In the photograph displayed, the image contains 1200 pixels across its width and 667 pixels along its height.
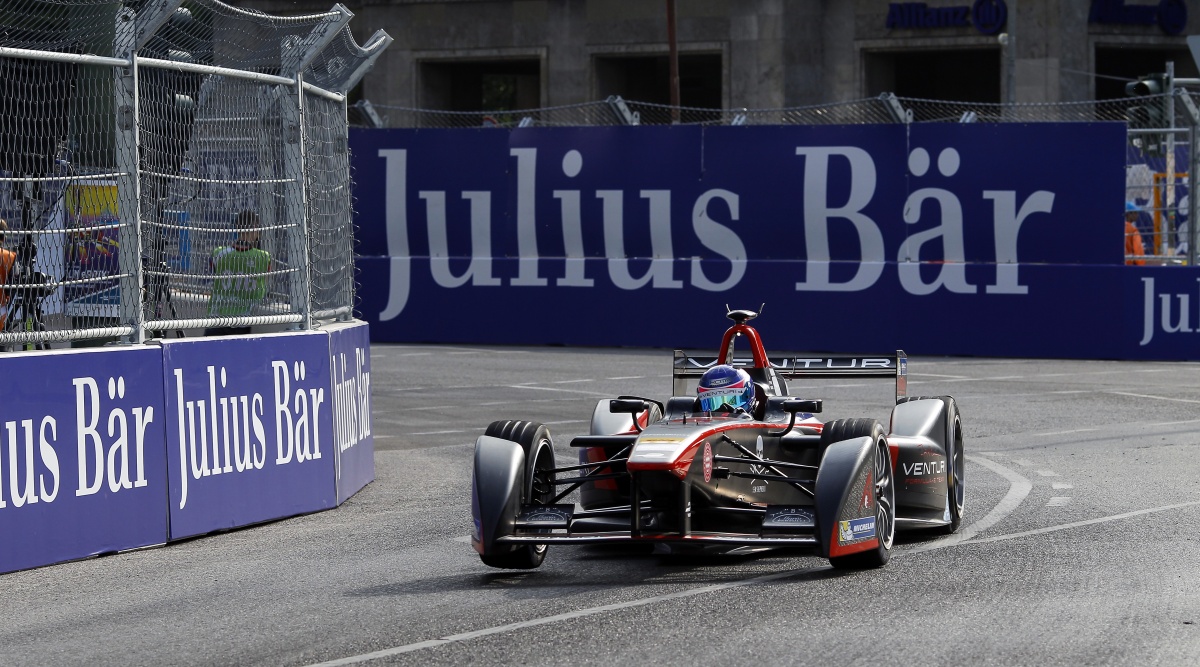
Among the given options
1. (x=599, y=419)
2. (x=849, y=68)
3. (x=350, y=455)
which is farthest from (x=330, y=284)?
(x=849, y=68)

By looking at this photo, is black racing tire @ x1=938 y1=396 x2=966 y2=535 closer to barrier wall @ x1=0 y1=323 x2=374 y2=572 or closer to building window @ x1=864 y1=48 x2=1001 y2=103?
barrier wall @ x1=0 y1=323 x2=374 y2=572

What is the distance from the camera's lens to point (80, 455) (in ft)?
29.2

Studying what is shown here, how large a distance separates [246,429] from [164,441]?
2.42 ft

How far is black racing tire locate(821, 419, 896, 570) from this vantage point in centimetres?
802

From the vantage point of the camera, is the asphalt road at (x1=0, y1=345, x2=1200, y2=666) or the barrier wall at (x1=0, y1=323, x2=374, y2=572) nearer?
the asphalt road at (x1=0, y1=345, x2=1200, y2=666)

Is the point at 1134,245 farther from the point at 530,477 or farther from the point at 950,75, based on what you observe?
the point at 950,75

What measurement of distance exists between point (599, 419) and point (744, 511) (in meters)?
1.80

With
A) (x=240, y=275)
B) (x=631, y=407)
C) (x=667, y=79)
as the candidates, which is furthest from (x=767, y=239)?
(x=667, y=79)

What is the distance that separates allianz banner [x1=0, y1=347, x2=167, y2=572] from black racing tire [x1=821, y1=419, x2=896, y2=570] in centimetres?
361

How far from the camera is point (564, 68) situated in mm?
45250

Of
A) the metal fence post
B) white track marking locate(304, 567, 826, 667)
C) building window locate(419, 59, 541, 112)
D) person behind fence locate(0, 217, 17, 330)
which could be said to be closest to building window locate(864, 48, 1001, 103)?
building window locate(419, 59, 541, 112)

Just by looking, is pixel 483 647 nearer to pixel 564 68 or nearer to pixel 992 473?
pixel 992 473

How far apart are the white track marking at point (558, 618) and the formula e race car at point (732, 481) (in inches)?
7.8

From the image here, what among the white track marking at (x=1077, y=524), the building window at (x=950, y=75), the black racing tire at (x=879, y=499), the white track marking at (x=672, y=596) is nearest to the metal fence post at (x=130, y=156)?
the white track marking at (x=672, y=596)
